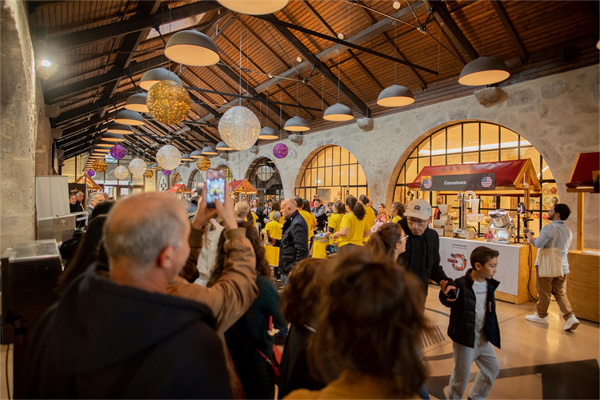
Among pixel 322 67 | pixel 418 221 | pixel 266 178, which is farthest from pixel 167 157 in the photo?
pixel 266 178

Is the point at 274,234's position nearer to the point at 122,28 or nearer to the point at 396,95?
the point at 396,95

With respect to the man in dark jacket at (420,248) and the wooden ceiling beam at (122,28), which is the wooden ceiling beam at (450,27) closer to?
the wooden ceiling beam at (122,28)

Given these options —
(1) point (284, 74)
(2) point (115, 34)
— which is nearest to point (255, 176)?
(1) point (284, 74)

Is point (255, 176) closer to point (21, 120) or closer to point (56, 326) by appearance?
point (21, 120)

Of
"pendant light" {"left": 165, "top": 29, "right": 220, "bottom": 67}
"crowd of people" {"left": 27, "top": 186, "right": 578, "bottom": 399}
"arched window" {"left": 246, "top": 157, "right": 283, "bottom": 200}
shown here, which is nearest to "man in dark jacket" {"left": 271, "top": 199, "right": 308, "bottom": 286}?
"pendant light" {"left": 165, "top": 29, "right": 220, "bottom": 67}

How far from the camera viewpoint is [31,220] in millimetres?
3576

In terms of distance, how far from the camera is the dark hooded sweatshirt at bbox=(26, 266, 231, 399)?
71cm

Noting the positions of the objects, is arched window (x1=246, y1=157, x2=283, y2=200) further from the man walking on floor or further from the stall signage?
the man walking on floor

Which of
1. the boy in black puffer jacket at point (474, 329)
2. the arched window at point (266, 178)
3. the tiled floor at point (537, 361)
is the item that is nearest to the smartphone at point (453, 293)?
the boy in black puffer jacket at point (474, 329)

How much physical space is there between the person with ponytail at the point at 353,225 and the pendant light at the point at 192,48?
8.46 ft

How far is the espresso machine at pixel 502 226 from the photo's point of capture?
5.24 meters

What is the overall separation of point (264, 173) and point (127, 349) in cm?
1633

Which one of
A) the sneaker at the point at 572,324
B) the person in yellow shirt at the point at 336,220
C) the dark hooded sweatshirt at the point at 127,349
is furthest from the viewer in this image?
the person in yellow shirt at the point at 336,220

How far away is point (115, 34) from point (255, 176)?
11.8m
